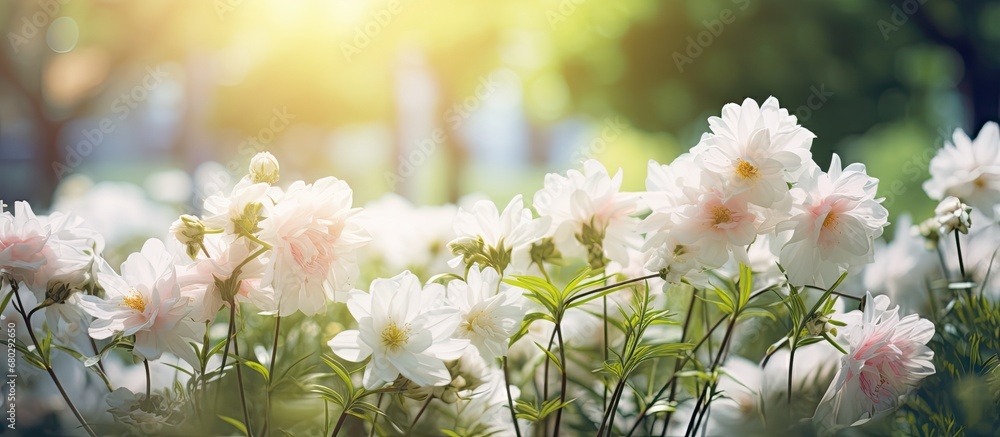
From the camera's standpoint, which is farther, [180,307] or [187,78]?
[187,78]

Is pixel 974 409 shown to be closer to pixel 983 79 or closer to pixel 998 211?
pixel 998 211

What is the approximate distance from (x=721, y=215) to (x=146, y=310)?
326mm

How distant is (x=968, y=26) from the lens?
9.94 feet

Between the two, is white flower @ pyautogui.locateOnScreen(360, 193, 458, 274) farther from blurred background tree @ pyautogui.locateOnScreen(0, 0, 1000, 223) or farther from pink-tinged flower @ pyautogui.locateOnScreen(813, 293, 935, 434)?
blurred background tree @ pyautogui.locateOnScreen(0, 0, 1000, 223)

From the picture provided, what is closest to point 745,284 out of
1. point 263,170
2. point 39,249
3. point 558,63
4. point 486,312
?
point 486,312

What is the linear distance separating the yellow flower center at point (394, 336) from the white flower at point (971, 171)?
499 millimetres

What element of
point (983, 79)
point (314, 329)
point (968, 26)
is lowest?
point (314, 329)

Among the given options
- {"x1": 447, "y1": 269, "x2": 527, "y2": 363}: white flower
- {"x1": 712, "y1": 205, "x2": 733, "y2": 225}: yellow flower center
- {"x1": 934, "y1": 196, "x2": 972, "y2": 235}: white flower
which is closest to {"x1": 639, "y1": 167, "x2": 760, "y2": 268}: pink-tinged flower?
{"x1": 712, "y1": 205, "x2": 733, "y2": 225}: yellow flower center

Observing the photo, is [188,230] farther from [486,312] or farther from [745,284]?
[745,284]

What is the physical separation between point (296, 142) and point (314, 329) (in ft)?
23.5

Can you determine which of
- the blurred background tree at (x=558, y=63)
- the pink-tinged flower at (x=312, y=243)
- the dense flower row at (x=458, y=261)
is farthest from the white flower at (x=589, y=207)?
the blurred background tree at (x=558, y=63)

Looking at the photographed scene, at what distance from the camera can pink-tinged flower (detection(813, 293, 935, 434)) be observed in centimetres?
44

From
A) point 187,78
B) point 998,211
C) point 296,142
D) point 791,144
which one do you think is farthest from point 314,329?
point 296,142

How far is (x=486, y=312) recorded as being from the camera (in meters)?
0.44
